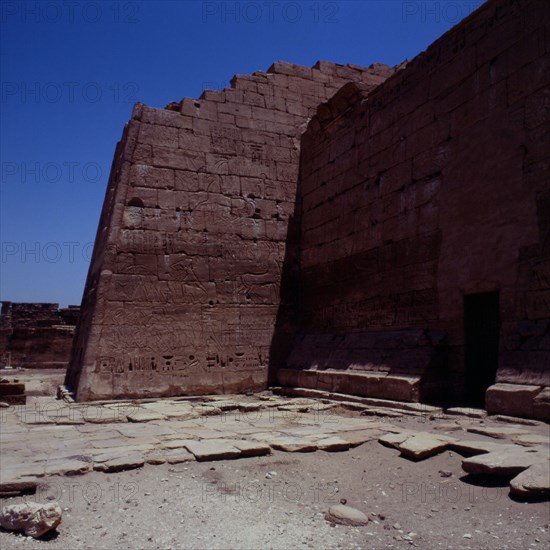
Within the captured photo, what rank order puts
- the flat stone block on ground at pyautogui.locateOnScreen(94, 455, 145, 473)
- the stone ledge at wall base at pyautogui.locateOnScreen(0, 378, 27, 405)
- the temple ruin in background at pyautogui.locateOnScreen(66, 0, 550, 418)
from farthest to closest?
the stone ledge at wall base at pyautogui.locateOnScreen(0, 378, 27, 405) → the temple ruin in background at pyautogui.locateOnScreen(66, 0, 550, 418) → the flat stone block on ground at pyautogui.locateOnScreen(94, 455, 145, 473)

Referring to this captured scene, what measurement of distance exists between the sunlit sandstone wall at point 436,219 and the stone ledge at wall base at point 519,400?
2 centimetres

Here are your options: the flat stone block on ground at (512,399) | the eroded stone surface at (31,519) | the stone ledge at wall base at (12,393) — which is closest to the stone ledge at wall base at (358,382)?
the flat stone block on ground at (512,399)

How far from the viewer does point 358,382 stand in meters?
8.45

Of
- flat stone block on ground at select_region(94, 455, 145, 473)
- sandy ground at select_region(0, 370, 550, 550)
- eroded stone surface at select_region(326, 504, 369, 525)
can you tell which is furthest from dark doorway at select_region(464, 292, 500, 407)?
flat stone block on ground at select_region(94, 455, 145, 473)

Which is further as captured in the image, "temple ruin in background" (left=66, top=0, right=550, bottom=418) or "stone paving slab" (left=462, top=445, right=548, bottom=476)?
"temple ruin in background" (left=66, top=0, right=550, bottom=418)

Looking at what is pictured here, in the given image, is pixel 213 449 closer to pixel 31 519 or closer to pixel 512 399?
pixel 31 519

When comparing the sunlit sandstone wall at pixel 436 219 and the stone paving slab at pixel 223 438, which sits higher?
the sunlit sandstone wall at pixel 436 219

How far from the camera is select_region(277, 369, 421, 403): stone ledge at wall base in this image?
7414 mm

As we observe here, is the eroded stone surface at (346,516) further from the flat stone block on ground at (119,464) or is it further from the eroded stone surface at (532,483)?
the flat stone block on ground at (119,464)

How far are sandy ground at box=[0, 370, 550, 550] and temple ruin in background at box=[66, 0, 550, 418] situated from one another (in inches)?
87.3

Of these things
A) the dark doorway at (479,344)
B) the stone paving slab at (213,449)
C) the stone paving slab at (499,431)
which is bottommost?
the stone paving slab at (213,449)

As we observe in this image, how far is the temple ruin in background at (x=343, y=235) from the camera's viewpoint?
6785 millimetres

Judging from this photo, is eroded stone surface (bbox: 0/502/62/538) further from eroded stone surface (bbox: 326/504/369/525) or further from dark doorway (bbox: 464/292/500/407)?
dark doorway (bbox: 464/292/500/407)

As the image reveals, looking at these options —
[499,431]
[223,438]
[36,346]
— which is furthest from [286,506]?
[36,346]
